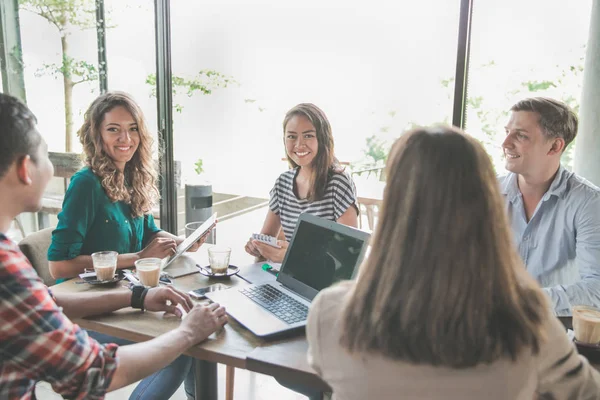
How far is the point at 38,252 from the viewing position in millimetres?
1869

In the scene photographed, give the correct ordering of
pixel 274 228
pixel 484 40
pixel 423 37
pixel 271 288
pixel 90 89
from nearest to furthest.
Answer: pixel 271 288
pixel 274 228
pixel 484 40
pixel 423 37
pixel 90 89

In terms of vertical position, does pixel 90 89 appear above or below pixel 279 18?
below

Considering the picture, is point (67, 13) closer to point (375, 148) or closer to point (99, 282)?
point (375, 148)

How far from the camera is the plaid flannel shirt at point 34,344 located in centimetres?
84

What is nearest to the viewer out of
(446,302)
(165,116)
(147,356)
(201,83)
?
(446,302)

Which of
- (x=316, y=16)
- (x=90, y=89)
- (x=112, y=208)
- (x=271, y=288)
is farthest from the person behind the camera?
(x=90, y=89)

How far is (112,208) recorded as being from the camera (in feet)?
6.14

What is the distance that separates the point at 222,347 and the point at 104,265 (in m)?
0.66

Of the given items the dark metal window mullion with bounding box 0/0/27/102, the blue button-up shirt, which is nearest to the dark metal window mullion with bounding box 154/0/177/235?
the dark metal window mullion with bounding box 0/0/27/102

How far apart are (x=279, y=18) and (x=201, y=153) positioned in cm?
130

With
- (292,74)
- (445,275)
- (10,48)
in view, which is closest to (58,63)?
(10,48)

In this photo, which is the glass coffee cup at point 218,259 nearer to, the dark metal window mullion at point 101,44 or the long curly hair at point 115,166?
the long curly hair at point 115,166

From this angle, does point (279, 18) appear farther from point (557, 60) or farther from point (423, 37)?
point (557, 60)

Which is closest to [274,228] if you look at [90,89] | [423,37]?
[423,37]
